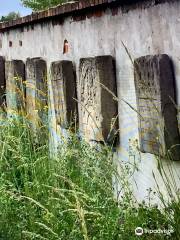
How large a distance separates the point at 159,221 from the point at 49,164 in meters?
1.16

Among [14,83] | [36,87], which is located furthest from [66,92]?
[14,83]

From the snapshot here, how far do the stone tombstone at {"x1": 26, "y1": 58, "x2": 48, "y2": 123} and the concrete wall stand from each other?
144mm

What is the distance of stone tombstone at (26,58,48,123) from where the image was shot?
6.63m

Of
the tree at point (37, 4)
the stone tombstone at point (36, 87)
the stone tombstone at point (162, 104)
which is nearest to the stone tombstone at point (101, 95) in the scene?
the stone tombstone at point (162, 104)

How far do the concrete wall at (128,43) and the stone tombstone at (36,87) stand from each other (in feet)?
0.47

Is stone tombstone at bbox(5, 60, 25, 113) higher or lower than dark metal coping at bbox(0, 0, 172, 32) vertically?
lower

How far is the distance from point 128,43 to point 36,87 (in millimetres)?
2179

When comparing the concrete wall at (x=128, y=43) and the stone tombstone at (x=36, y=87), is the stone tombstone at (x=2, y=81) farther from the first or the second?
the concrete wall at (x=128, y=43)

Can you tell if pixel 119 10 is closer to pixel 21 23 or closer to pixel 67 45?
pixel 67 45

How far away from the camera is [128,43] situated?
4938 millimetres

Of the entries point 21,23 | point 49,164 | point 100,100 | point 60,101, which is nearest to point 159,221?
point 49,164

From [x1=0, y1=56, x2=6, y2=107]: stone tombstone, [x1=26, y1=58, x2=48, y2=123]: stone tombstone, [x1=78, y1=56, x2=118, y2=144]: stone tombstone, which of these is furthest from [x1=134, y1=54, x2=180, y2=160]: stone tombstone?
[x1=0, y1=56, x2=6, y2=107]: stone tombstone

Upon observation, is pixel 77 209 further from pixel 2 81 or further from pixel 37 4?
pixel 37 4

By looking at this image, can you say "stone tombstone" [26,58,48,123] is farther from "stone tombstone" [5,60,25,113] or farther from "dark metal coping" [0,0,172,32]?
"dark metal coping" [0,0,172,32]
